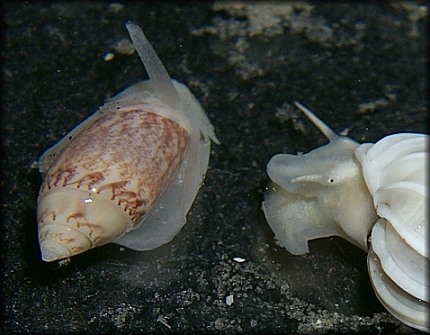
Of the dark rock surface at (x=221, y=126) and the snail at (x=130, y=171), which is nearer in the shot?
the snail at (x=130, y=171)

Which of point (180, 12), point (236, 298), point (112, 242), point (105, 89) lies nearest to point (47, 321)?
point (112, 242)

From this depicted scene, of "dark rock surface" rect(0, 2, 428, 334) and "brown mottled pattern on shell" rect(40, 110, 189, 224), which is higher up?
"brown mottled pattern on shell" rect(40, 110, 189, 224)

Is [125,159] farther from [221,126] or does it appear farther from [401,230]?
[401,230]

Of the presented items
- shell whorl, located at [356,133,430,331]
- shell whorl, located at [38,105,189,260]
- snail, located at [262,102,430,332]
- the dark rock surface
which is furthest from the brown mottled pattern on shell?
shell whorl, located at [356,133,430,331]

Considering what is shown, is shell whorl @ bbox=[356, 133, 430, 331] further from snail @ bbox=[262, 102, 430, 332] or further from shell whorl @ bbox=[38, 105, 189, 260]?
shell whorl @ bbox=[38, 105, 189, 260]

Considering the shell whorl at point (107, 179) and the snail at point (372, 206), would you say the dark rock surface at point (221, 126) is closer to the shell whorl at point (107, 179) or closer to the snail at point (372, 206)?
the snail at point (372, 206)

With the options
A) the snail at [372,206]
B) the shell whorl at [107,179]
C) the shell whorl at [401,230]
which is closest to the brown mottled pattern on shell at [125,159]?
the shell whorl at [107,179]

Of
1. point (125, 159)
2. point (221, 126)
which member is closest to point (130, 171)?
point (125, 159)
